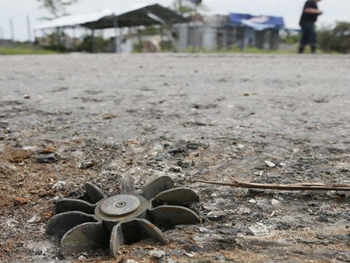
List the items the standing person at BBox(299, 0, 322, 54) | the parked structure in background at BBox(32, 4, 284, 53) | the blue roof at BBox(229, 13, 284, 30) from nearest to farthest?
the standing person at BBox(299, 0, 322, 54), the parked structure in background at BBox(32, 4, 284, 53), the blue roof at BBox(229, 13, 284, 30)

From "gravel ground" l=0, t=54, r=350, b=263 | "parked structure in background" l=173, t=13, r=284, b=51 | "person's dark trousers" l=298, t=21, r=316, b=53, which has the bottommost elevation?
"gravel ground" l=0, t=54, r=350, b=263

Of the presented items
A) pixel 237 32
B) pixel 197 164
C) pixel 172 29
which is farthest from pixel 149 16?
pixel 197 164

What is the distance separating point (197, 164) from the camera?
60.0 inches

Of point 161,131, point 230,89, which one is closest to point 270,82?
point 230,89

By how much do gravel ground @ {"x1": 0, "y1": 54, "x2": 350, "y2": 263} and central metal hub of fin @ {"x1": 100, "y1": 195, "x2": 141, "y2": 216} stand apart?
0.12 m

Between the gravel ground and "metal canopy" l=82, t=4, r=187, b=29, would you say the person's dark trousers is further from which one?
"metal canopy" l=82, t=4, r=187, b=29

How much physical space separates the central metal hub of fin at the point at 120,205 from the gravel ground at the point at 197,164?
121 mm

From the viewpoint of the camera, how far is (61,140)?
188 cm

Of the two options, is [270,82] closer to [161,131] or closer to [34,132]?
[161,131]

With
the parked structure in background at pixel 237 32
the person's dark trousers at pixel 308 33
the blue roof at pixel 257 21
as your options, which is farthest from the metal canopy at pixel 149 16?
the blue roof at pixel 257 21

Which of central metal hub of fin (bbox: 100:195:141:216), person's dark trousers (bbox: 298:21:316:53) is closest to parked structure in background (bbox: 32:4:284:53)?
person's dark trousers (bbox: 298:21:316:53)

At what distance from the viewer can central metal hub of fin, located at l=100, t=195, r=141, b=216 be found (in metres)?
1.07

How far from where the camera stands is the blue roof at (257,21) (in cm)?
2967

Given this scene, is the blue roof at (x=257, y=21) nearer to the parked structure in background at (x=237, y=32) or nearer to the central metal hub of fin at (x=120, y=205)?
the parked structure in background at (x=237, y=32)
